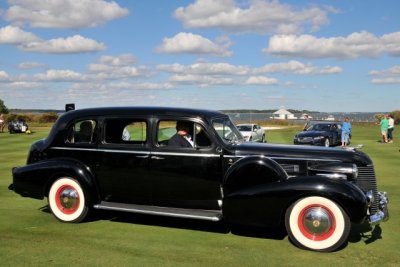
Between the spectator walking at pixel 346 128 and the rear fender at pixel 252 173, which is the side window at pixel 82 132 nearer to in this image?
the rear fender at pixel 252 173

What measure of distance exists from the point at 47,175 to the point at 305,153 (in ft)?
13.3

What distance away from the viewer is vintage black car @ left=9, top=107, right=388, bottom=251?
5.61 meters

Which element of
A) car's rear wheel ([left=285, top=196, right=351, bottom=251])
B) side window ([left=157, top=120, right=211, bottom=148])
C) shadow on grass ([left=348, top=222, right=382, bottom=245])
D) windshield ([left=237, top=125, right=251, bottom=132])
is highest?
side window ([left=157, top=120, right=211, bottom=148])

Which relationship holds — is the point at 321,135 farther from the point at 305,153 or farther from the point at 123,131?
the point at 123,131

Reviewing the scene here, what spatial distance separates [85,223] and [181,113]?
7.68ft

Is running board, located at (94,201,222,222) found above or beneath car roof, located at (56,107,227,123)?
beneath

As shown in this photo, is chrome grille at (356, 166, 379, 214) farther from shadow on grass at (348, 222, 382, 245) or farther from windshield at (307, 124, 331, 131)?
windshield at (307, 124, 331, 131)

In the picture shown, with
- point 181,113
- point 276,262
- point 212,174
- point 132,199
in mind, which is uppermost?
point 181,113

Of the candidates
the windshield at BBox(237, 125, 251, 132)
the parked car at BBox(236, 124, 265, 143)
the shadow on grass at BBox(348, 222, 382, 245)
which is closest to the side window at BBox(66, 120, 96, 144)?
the shadow on grass at BBox(348, 222, 382, 245)

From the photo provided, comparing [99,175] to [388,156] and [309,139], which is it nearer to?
[388,156]

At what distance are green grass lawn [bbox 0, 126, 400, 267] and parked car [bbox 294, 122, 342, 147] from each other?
17.6m

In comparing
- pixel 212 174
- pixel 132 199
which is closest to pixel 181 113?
pixel 212 174

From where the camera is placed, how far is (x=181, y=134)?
6.56 meters

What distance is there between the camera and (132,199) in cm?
672
